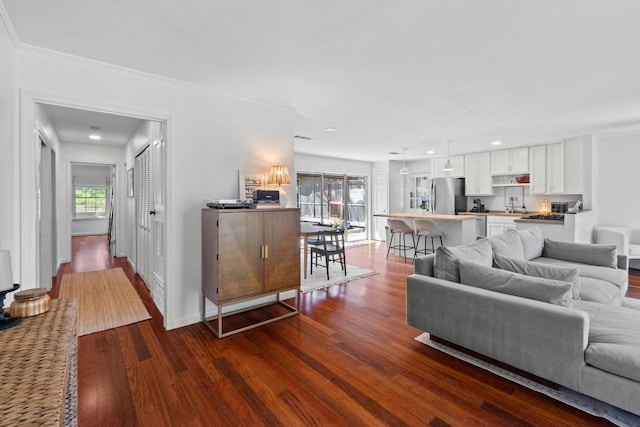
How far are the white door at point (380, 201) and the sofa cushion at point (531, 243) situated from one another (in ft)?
16.8

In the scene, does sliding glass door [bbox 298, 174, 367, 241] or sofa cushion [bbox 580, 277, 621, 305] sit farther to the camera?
sliding glass door [bbox 298, 174, 367, 241]

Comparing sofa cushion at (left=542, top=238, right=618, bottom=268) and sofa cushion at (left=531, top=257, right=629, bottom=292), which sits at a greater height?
sofa cushion at (left=542, top=238, right=618, bottom=268)

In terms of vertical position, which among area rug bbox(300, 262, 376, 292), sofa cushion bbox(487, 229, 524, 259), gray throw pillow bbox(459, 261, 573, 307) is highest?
sofa cushion bbox(487, 229, 524, 259)

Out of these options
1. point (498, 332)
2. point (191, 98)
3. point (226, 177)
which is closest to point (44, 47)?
point (191, 98)

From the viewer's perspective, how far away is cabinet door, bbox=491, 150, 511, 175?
22.4ft

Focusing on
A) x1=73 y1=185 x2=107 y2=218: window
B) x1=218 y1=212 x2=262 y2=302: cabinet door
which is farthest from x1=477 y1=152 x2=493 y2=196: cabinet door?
x1=73 y1=185 x2=107 y2=218: window

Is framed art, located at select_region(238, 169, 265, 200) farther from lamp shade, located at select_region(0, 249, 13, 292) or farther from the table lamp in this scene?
lamp shade, located at select_region(0, 249, 13, 292)

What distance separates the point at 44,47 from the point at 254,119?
1.81 metres

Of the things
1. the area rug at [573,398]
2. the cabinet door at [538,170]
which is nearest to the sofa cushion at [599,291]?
the area rug at [573,398]

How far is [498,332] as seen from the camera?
2.20m

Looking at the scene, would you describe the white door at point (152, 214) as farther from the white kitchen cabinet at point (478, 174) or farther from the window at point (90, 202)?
the window at point (90, 202)

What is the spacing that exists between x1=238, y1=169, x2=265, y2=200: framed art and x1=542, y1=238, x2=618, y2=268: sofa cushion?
3744 mm

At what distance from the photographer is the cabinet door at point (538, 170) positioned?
6250mm

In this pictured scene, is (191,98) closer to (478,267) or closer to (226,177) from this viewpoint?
(226,177)
